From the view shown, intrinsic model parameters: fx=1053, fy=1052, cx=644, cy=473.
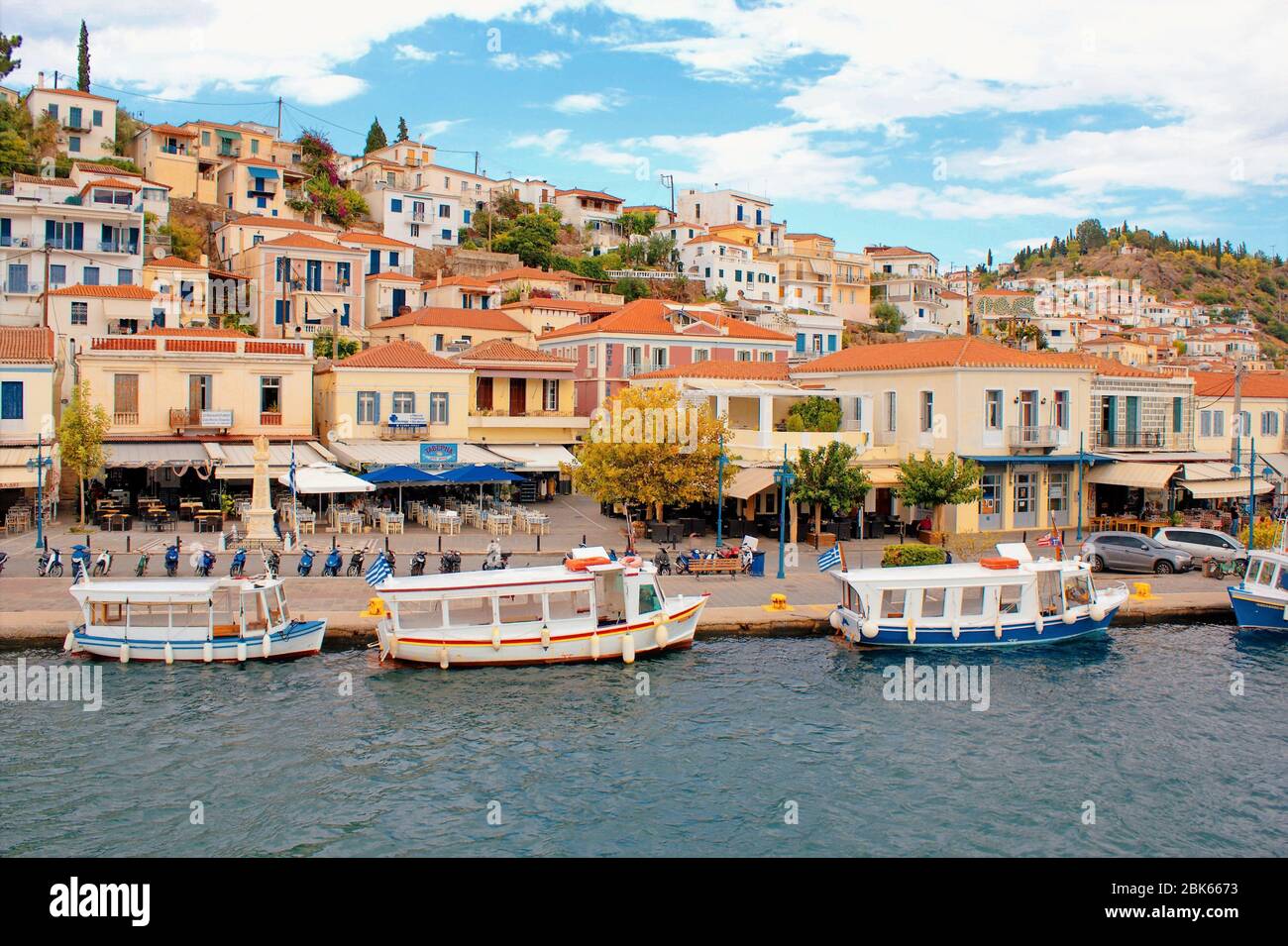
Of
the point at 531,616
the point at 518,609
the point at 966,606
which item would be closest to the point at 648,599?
the point at 531,616

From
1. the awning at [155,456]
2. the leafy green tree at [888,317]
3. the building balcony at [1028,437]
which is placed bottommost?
the awning at [155,456]

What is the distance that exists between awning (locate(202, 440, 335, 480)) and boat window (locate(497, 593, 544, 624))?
49.1 ft

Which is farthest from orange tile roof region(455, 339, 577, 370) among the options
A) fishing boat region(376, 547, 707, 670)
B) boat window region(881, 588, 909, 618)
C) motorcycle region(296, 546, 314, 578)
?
boat window region(881, 588, 909, 618)

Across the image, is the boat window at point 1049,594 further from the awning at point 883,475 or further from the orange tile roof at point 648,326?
the orange tile roof at point 648,326

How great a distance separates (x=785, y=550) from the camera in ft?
110

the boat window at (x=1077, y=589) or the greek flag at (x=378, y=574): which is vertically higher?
the greek flag at (x=378, y=574)

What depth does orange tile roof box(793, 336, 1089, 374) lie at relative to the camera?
37938 millimetres

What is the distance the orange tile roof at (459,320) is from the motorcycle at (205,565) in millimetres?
30938

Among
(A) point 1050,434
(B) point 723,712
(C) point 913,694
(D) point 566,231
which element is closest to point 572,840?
(B) point 723,712

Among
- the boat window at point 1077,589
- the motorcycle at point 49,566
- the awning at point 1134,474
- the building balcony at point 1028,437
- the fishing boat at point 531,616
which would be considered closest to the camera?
the fishing boat at point 531,616

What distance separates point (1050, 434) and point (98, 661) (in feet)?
103

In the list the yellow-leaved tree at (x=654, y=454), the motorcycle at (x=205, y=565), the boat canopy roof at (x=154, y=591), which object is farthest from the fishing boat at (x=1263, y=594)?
the motorcycle at (x=205, y=565)

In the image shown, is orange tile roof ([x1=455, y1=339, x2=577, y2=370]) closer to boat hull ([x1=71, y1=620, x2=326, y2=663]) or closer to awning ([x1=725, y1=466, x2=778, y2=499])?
awning ([x1=725, y1=466, x2=778, y2=499])

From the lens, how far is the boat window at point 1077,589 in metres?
26.1
